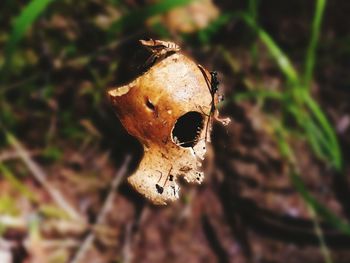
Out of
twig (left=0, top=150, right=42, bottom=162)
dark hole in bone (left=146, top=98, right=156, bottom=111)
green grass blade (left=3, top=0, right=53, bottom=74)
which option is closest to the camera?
dark hole in bone (left=146, top=98, right=156, bottom=111)

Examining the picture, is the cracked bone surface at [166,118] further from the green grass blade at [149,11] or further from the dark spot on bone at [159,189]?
the green grass blade at [149,11]

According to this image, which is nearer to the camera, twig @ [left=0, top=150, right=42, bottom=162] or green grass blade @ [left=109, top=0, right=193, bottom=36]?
green grass blade @ [left=109, top=0, right=193, bottom=36]

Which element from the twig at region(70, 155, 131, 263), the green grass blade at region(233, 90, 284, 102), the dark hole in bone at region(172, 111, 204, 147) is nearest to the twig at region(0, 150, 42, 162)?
the twig at region(70, 155, 131, 263)

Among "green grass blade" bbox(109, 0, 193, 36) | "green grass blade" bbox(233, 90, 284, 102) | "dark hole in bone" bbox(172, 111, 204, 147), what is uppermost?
"green grass blade" bbox(233, 90, 284, 102)

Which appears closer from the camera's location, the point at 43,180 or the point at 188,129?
the point at 188,129

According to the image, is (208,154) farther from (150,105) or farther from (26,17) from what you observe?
(150,105)

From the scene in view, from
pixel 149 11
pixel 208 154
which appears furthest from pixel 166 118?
pixel 208 154

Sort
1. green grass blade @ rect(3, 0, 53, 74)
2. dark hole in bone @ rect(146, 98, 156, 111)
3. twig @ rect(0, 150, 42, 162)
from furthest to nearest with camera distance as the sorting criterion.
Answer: twig @ rect(0, 150, 42, 162)
green grass blade @ rect(3, 0, 53, 74)
dark hole in bone @ rect(146, 98, 156, 111)

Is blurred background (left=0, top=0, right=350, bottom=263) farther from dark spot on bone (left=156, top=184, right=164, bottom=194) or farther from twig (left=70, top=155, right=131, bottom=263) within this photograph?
dark spot on bone (left=156, top=184, right=164, bottom=194)
